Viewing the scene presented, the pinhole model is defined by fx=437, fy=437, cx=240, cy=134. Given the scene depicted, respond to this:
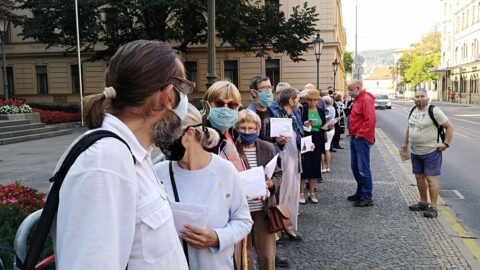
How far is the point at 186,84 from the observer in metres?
1.64

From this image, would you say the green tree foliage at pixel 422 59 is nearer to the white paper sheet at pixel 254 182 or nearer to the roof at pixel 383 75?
the roof at pixel 383 75

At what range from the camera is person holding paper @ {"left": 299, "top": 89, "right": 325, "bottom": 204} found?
763 centimetres

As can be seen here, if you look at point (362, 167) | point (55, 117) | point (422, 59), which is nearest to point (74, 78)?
point (55, 117)

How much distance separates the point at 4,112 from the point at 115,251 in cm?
2183

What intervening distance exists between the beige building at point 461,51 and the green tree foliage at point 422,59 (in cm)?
901

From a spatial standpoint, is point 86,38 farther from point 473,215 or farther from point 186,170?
point 186,170

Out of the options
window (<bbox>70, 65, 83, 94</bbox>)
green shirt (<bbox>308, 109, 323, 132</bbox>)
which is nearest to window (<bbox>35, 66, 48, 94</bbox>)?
window (<bbox>70, 65, 83, 94</bbox>)

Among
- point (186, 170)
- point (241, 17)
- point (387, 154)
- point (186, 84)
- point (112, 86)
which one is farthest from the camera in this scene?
point (241, 17)

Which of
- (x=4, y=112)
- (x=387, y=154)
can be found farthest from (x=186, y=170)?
(x=4, y=112)

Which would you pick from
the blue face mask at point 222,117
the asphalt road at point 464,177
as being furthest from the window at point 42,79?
the blue face mask at point 222,117

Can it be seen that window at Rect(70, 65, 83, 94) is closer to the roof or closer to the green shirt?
the green shirt

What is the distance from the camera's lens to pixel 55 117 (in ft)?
77.1

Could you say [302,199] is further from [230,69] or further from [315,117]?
[230,69]

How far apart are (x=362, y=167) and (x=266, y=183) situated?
4.00 m
